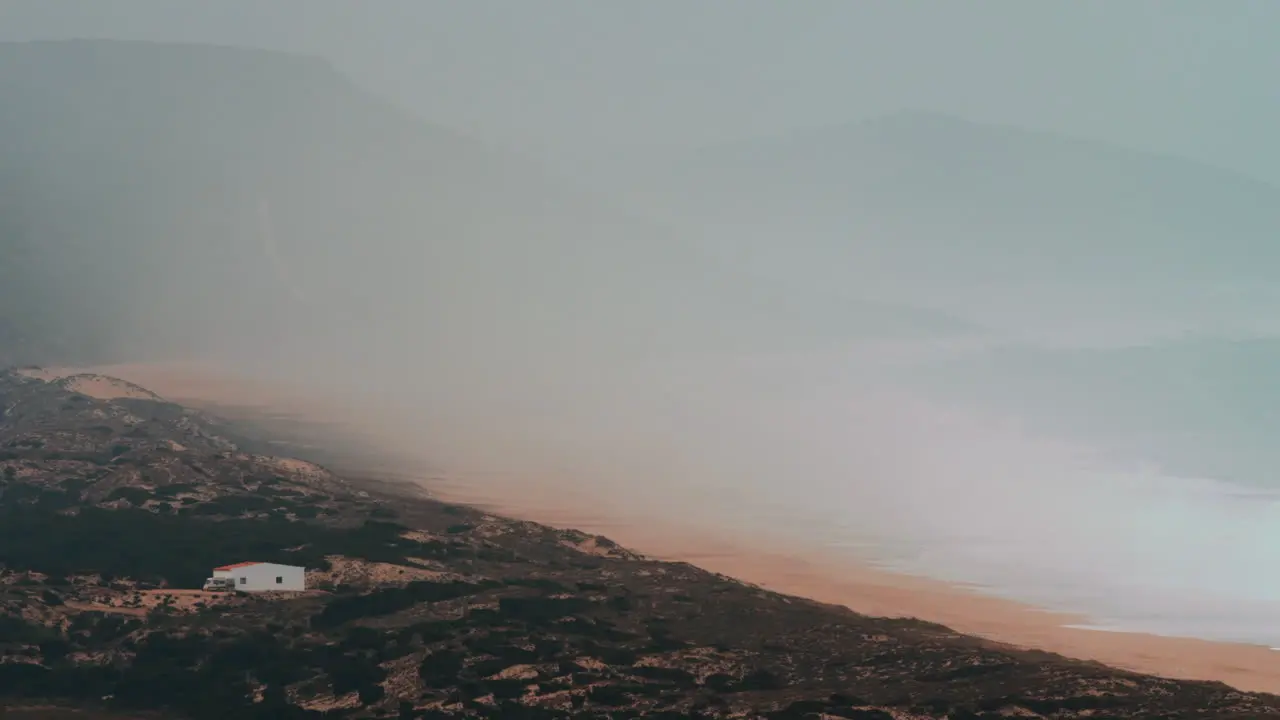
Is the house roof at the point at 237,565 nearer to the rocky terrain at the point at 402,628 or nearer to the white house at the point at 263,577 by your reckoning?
the white house at the point at 263,577

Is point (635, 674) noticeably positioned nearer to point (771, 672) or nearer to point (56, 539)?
point (771, 672)

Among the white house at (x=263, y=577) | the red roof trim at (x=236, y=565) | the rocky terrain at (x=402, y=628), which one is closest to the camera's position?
the rocky terrain at (x=402, y=628)

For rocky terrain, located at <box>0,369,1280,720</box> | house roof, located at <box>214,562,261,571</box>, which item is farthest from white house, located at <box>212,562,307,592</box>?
rocky terrain, located at <box>0,369,1280,720</box>

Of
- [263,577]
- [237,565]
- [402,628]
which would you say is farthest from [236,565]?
[402,628]

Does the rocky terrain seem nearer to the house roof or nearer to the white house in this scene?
the white house

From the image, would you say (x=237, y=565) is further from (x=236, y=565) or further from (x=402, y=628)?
(x=402, y=628)

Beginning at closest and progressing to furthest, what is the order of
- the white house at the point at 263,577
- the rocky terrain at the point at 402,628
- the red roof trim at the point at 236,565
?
the rocky terrain at the point at 402,628 → the white house at the point at 263,577 → the red roof trim at the point at 236,565

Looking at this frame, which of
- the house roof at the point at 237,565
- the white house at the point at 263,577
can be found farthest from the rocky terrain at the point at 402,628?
the house roof at the point at 237,565
